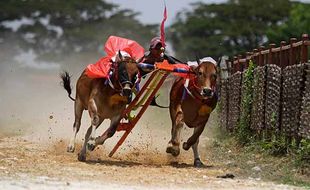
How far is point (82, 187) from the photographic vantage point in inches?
371

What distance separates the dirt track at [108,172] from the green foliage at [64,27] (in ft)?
129

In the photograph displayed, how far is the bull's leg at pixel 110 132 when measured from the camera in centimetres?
1303

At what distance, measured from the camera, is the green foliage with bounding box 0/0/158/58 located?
176 feet

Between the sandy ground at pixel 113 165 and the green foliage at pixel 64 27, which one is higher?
the green foliage at pixel 64 27

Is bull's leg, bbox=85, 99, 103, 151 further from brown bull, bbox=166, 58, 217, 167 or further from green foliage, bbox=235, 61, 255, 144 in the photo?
green foliage, bbox=235, 61, 255, 144

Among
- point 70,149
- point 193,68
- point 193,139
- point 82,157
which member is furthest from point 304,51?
point 70,149

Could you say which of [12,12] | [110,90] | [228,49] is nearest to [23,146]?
[110,90]

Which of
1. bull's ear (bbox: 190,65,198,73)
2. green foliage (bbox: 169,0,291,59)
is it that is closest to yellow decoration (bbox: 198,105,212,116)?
bull's ear (bbox: 190,65,198,73)

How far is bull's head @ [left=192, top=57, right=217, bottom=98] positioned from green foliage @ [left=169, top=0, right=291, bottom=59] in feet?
150

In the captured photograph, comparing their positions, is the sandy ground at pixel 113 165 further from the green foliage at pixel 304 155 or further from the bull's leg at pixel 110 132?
the green foliage at pixel 304 155

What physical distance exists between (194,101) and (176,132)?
2.32ft

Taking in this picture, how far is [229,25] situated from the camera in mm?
62438

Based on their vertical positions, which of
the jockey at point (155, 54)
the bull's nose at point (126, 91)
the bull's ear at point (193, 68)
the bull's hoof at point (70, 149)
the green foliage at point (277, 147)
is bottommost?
the bull's hoof at point (70, 149)

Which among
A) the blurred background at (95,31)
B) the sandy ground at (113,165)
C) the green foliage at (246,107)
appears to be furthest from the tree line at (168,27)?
the green foliage at (246,107)
